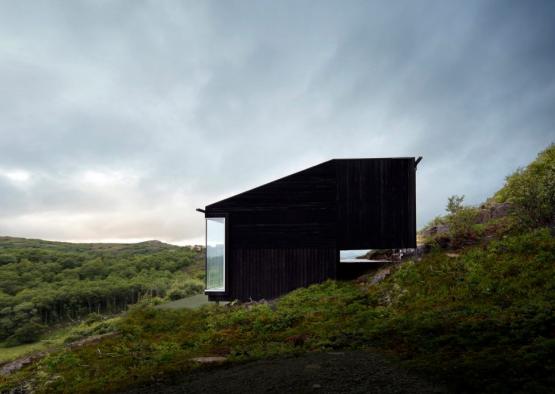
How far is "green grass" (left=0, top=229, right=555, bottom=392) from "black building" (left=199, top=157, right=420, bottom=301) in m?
1.78

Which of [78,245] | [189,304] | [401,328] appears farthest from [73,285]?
[78,245]

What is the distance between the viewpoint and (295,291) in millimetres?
16641

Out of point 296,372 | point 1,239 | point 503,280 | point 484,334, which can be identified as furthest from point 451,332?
point 1,239

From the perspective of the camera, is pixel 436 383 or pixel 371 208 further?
pixel 371 208

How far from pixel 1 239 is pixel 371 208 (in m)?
111

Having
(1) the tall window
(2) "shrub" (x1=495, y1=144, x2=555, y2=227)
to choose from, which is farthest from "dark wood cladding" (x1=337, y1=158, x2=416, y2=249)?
(1) the tall window

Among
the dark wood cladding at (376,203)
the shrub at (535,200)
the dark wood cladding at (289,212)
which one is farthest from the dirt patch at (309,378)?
the shrub at (535,200)

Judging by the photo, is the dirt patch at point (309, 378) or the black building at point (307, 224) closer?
the dirt patch at point (309, 378)

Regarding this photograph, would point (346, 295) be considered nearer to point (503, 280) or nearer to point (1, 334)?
point (503, 280)

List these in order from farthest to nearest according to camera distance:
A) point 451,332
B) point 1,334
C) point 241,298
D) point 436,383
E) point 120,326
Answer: point 1,334 < point 241,298 < point 120,326 < point 451,332 < point 436,383

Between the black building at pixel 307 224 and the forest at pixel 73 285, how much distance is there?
1277 centimetres

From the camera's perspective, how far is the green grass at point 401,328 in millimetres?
6706

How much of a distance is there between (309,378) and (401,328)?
3.82 metres

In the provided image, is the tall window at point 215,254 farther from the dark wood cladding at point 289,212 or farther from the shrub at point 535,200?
the shrub at point 535,200
